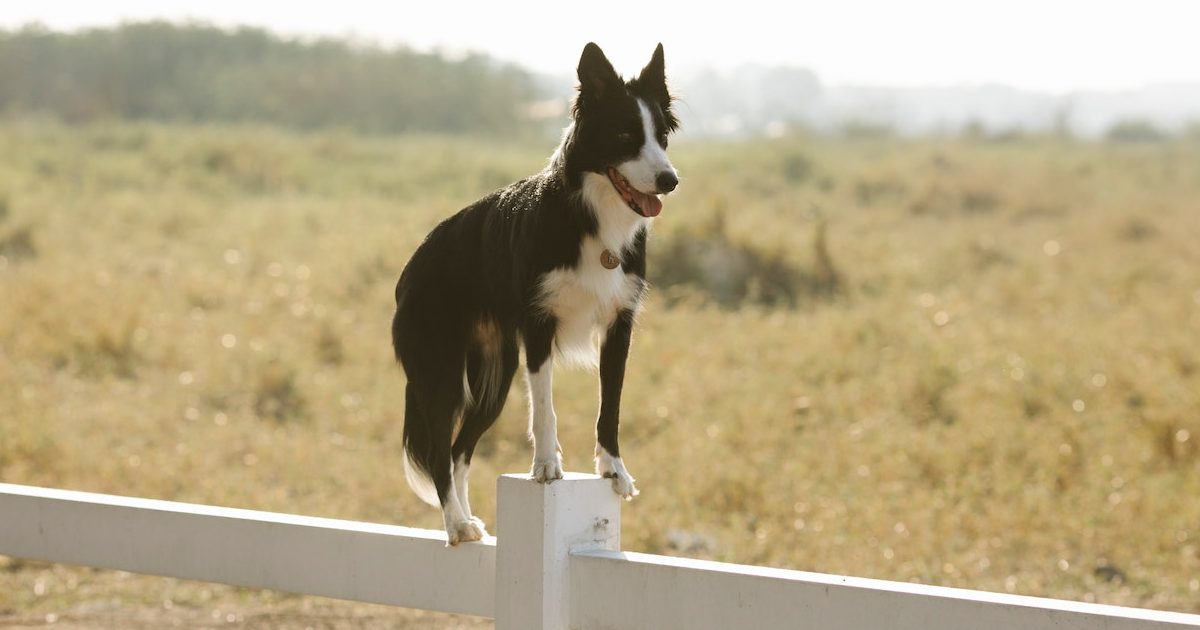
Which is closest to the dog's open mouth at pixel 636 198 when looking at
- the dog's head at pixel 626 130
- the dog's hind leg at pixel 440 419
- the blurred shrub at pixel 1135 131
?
the dog's head at pixel 626 130

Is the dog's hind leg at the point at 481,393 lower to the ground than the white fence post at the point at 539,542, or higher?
higher

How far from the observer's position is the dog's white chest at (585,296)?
3.19m

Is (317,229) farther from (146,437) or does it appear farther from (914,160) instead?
(914,160)

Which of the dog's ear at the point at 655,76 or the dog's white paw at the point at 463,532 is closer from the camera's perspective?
the dog's white paw at the point at 463,532

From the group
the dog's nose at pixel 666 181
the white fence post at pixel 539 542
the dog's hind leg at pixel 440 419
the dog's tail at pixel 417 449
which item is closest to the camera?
the white fence post at pixel 539 542

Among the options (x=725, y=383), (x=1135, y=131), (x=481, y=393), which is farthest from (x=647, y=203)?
(x=1135, y=131)

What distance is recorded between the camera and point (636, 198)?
10.2 feet

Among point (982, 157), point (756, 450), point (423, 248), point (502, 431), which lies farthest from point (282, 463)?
point (982, 157)

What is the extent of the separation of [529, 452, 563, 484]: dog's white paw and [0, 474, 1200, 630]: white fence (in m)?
0.03

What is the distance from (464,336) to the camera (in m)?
3.49

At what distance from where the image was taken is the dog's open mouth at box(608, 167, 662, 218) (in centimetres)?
310

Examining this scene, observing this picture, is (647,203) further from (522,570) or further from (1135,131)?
(1135,131)

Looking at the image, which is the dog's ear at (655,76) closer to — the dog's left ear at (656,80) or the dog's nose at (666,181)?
the dog's left ear at (656,80)

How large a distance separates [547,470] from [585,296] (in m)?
0.44
